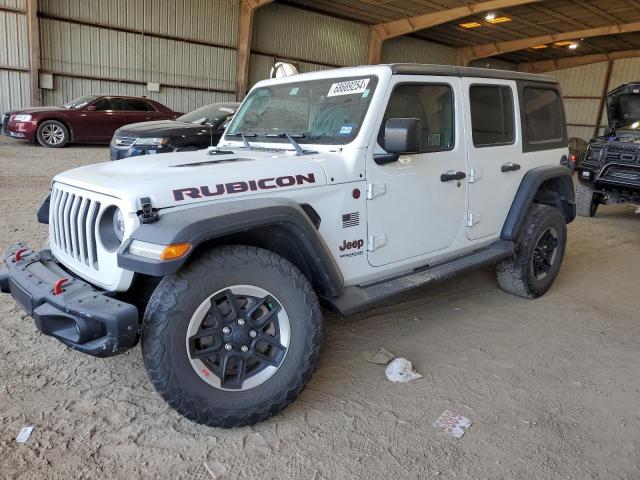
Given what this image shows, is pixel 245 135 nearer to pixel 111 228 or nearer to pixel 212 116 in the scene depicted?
pixel 111 228

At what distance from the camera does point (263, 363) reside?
8.45 feet

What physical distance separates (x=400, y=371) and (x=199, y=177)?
5.44 ft

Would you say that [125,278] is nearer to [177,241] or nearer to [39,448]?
[177,241]

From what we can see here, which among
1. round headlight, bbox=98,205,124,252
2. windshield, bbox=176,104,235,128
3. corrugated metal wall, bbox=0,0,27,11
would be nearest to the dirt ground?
round headlight, bbox=98,205,124,252

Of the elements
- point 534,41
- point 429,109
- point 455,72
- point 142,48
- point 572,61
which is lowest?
point 429,109

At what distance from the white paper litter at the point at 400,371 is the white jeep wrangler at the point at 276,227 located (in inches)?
17.9

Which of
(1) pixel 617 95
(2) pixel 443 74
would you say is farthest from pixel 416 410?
(1) pixel 617 95

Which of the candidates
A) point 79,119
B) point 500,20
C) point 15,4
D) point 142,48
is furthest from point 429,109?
point 500,20

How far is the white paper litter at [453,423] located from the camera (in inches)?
103

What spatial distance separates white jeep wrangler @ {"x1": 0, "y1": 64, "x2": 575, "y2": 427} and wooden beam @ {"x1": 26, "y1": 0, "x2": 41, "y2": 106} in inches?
542

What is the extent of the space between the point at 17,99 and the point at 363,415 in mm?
16438

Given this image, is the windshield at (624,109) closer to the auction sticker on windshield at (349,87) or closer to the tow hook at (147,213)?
the auction sticker on windshield at (349,87)

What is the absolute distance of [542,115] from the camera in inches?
174

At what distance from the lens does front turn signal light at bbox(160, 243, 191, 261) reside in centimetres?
214
